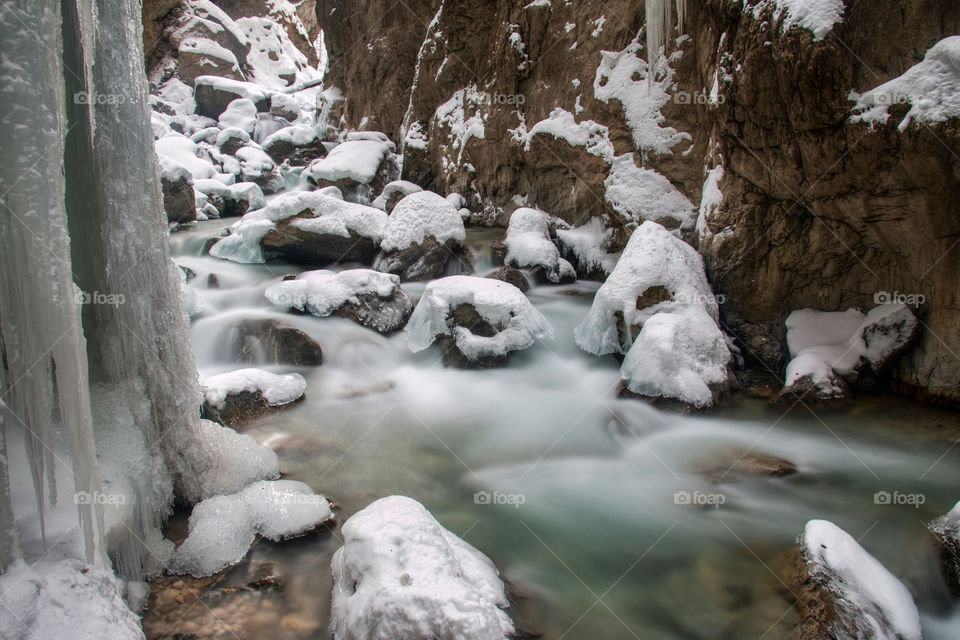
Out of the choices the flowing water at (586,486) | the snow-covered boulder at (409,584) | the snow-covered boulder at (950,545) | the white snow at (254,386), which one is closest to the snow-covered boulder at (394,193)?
the flowing water at (586,486)

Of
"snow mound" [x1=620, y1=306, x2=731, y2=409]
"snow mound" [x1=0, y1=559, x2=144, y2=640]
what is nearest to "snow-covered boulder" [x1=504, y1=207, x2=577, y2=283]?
"snow mound" [x1=620, y1=306, x2=731, y2=409]

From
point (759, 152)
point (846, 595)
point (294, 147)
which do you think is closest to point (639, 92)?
point (759, 152)

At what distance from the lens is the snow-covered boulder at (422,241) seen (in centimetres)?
707

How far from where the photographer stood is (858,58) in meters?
3.61

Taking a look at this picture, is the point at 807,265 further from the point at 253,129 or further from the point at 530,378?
the point at 253,129

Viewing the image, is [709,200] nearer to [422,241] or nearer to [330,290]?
[422,241]

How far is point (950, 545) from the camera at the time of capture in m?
2.55

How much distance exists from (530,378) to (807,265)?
8.82ft

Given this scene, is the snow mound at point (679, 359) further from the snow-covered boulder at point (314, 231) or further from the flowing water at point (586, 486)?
the snow-covered boulder at point (314, 231)

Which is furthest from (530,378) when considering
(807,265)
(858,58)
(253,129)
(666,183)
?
(253,129)

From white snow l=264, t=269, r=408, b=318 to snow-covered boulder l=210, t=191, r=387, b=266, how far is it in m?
1.36

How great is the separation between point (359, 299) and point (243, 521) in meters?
3.36

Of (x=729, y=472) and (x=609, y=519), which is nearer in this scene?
(x=609, y=519)

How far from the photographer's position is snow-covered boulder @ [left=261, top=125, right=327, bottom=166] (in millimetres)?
16156
